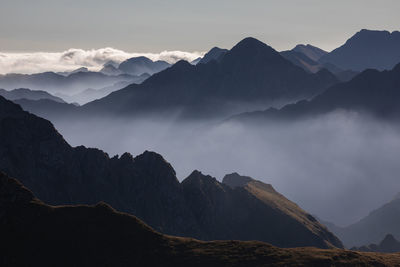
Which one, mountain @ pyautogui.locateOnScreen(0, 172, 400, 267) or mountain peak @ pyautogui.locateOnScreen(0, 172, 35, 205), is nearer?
mountain @ pyautogui.locateOnScreen(0, 172, 400, 267)

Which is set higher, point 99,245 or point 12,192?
point 12,192

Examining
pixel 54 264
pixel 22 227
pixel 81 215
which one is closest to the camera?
pixel 54 264

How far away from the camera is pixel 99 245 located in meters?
178

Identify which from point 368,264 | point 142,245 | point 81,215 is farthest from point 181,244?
point 368,264

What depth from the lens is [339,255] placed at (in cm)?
19725

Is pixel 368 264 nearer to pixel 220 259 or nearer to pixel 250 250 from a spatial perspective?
pixel 250 250

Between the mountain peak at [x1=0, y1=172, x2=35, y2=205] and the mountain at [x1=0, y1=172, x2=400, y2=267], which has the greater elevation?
the mountain peak at [x1=0, y1=172, x2=35, y2=205]

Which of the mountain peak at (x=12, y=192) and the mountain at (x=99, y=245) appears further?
the mountain peak at (x=12, y=192)

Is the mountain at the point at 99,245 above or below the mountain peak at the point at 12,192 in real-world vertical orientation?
below

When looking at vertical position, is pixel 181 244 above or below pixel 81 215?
below

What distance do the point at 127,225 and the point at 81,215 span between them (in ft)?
57.4

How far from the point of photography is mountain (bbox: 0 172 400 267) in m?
170

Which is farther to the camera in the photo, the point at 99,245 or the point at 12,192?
the point at 12,192

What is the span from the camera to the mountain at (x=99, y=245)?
170m
